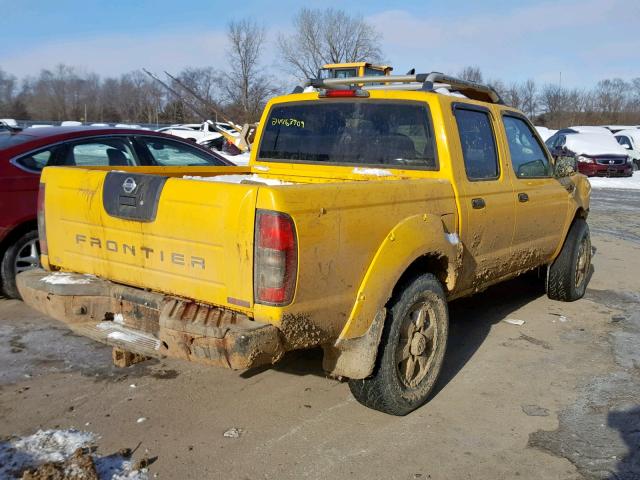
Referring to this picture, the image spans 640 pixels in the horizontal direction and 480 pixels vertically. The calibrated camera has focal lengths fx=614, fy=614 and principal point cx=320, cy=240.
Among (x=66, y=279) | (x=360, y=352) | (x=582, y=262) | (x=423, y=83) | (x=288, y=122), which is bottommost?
(x=582, y=262)

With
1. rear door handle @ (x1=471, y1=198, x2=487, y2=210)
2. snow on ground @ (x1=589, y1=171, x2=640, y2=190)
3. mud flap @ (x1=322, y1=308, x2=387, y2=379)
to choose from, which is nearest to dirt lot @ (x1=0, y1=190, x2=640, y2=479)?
mud flap @ (x1=322, y1=308, x2=387, y2=379)

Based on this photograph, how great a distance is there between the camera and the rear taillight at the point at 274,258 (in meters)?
2.78

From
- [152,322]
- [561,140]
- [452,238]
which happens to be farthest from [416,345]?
[561,140]

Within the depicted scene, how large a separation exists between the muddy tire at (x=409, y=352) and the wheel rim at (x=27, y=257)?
11.4 ft

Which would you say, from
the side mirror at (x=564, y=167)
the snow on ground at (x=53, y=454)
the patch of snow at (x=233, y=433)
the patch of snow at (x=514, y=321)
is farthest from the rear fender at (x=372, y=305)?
the side mirror at (x=564, y=167)

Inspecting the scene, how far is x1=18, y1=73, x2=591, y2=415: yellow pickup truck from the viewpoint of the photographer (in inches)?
113

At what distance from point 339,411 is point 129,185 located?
185 cm

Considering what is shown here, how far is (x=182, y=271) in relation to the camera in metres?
3.11

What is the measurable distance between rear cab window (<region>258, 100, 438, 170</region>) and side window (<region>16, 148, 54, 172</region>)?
220 cm

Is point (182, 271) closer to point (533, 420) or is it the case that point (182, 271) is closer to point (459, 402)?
point (459, 402)

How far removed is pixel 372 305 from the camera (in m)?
3.29

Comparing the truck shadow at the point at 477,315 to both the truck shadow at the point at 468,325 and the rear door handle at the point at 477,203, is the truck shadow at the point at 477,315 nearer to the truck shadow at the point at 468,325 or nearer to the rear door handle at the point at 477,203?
the truck shadow at the point at 468,325

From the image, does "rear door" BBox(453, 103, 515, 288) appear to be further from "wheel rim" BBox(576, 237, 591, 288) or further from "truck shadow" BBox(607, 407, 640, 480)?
"wheel rim" BBox(576, 237, 591, 288)

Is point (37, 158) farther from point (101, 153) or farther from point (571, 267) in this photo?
point (571, 267)
